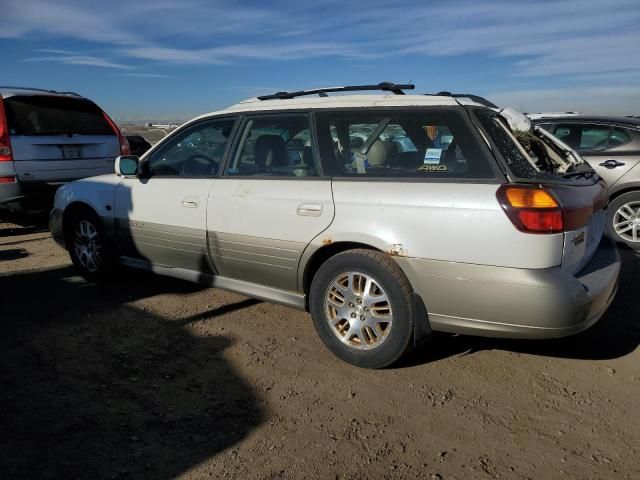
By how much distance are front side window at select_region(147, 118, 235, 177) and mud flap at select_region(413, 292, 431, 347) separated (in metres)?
1.94

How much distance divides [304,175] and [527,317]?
1732mm

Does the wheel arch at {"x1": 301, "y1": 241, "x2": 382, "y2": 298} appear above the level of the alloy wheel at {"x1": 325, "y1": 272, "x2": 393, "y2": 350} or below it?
above

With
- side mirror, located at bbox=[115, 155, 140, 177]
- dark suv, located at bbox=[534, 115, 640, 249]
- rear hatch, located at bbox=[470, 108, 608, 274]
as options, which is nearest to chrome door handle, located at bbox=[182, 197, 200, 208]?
side mirror, located at bbox=[115, 155, 140, 177]

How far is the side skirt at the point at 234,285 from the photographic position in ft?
12.9

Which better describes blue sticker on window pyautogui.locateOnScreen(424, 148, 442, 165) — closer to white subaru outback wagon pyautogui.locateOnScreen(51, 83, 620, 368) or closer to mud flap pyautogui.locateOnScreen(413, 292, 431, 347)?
white subaru outback wagon pyautogui.locateOnScreen(51, 83, 620, 368)

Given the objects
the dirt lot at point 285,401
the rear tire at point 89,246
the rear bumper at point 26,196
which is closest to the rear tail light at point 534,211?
the dirt lot at point 285,401

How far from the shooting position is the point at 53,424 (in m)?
2.92

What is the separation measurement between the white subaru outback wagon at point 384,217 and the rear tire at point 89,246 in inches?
28.5

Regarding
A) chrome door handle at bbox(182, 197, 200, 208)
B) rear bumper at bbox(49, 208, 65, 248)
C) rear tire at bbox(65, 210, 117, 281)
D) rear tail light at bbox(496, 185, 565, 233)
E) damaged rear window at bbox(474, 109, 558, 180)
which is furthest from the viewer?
rear bumper at bbox(49, 208, 65, 248)

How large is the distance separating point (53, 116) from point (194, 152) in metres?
3.85

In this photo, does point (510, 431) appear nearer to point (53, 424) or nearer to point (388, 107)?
point (388, 107)

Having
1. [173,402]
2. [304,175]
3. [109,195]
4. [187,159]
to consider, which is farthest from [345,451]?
[109,195]

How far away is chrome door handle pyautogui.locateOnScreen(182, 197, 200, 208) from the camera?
4.33 m

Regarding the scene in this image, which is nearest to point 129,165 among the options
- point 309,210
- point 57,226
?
point 57,226
